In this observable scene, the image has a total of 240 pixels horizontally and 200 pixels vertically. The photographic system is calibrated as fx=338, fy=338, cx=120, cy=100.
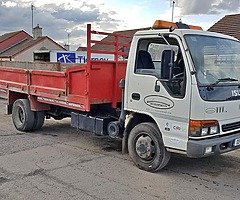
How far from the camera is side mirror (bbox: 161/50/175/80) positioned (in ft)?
16.8

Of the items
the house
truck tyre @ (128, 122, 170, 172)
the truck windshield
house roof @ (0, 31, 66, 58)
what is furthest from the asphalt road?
house roof @ (0, 31, 66, 58)

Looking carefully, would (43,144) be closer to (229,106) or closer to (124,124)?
(124,124)

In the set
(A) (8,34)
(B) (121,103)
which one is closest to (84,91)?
(B) (121,103)

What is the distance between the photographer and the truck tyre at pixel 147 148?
5.57 meters

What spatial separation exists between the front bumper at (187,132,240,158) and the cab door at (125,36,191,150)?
132mm

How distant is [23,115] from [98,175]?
3913 mm

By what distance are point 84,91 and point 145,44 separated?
4.94ft

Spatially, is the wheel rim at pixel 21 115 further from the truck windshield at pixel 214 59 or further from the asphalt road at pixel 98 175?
the truck windshield at pixel 214 59

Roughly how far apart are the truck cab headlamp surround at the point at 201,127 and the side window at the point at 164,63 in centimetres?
48

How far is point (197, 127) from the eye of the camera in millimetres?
5020

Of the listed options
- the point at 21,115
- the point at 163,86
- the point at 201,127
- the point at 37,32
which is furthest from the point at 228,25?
the point at 37,32

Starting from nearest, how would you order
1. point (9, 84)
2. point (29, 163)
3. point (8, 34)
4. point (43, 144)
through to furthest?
1. point (29, 163)
2. point (43, 144)
3. point (9, 84)
4. point (8, 34)

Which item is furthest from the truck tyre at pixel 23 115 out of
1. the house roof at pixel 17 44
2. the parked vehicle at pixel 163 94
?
the house roof at pixel 17 44

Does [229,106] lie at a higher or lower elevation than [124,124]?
higher
